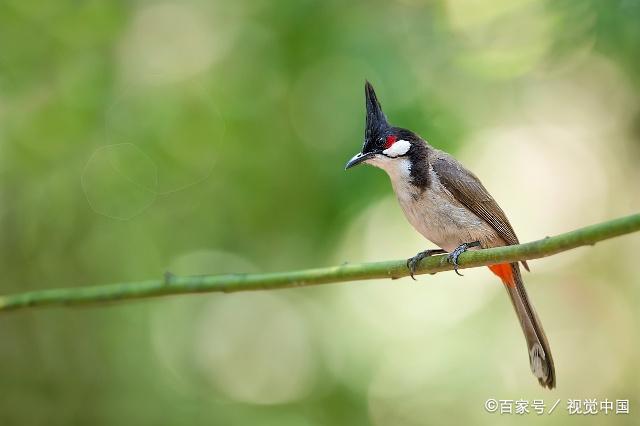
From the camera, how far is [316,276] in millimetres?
2670

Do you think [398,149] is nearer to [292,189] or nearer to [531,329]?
[531,329]

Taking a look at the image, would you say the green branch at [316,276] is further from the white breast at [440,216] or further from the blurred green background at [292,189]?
the blurred green background at [292,189]

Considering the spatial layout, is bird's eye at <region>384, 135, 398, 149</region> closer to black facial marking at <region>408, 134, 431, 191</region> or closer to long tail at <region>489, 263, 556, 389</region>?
black facial marking at <region>408, 134, 431, 191</region>

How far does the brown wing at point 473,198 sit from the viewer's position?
3665mm

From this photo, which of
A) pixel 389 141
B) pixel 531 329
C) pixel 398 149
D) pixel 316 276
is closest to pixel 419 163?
pixel 398 149

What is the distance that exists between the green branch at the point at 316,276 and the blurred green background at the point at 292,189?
5.68ft

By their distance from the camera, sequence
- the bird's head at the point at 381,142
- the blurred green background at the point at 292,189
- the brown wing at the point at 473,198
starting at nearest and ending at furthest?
1. the bird's head at the point at 381,142
2. the brown wing at the point at 473,198
3. the blurred green background at the point at 292,189

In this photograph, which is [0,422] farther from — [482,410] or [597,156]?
[597,156]

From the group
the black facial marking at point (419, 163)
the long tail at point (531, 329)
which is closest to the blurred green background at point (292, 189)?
the black facial marking at point (419, 163)

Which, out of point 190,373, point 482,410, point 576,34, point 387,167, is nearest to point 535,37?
point 576,34

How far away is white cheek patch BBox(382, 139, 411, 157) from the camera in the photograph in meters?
3.56

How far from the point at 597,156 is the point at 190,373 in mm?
3627

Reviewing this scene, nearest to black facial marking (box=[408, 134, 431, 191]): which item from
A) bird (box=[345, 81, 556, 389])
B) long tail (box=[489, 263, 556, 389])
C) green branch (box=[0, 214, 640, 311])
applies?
bird (box=[345, 81, 556, 389])

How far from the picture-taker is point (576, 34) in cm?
395
